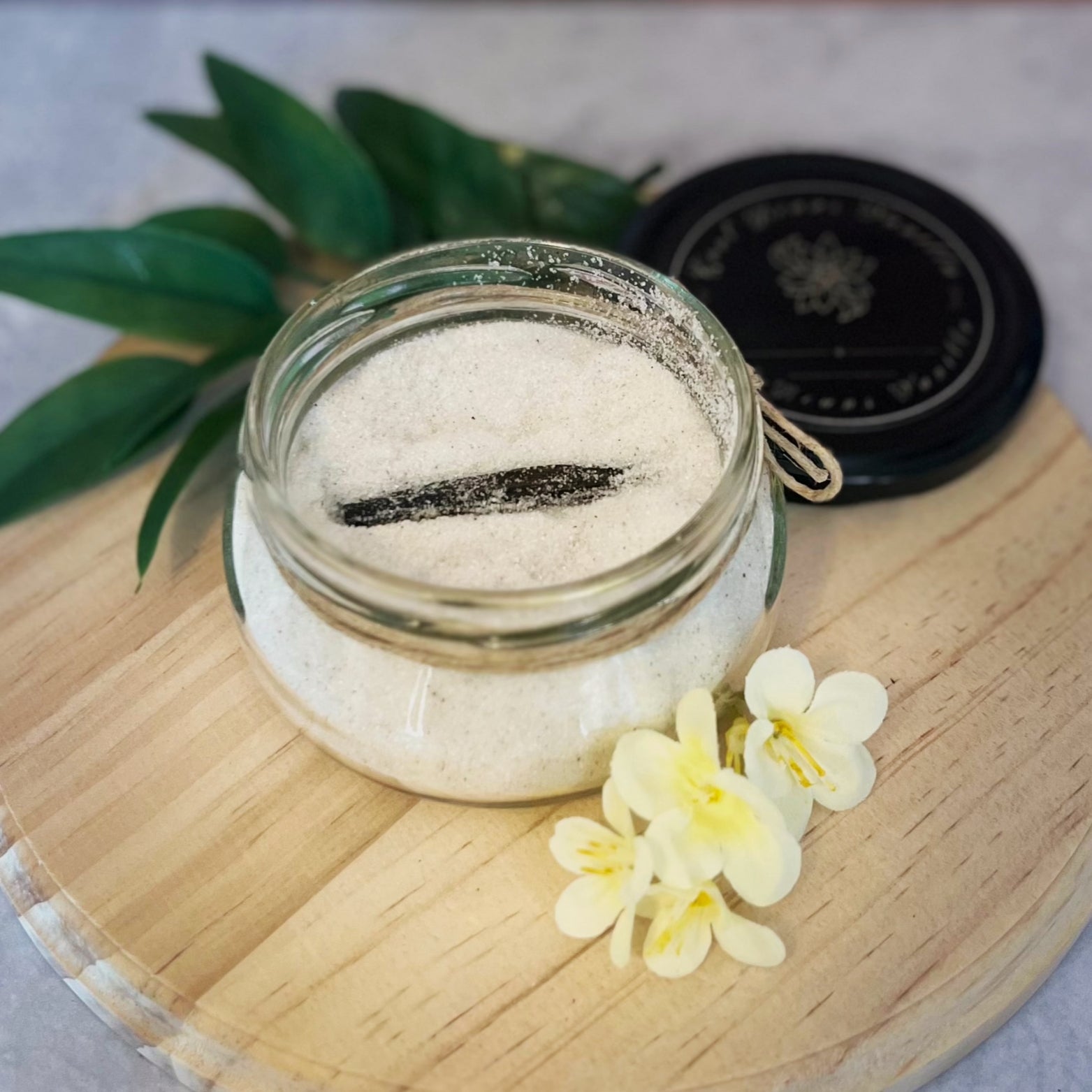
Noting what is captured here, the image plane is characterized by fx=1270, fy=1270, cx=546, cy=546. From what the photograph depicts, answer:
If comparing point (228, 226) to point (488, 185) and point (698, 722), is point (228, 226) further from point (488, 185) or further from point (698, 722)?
point (698, 722)

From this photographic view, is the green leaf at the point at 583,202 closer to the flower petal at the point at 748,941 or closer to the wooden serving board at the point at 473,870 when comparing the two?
the wooden serving board at the point at 473,870

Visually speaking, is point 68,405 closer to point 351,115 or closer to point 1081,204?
point 351,115

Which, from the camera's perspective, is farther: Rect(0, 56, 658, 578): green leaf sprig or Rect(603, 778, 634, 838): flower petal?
Rect(0, 56, 658, 578): green leaf sprig

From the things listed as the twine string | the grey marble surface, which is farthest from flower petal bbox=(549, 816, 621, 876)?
the grey marble surface

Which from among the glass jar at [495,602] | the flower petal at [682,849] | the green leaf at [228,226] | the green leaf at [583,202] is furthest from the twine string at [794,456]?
the green leaf at [228,226]

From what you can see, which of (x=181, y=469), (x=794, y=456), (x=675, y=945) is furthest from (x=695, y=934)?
(x=181, y=469)

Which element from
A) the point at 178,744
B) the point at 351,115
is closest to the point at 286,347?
the point at 178,744

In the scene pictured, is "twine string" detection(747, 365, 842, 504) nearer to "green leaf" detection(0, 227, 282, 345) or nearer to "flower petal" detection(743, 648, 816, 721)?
"flower petal" detection(743, 648, 816, 721)

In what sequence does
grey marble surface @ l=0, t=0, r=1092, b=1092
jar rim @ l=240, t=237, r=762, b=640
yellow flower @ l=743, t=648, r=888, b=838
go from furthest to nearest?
grey marble surface @ l=0, t=0, r=1092, b=1092 < yellow flower @ l=743, t=648, r=888, b=838 < jar rim @ l=240, t=237, r=762, b=640
